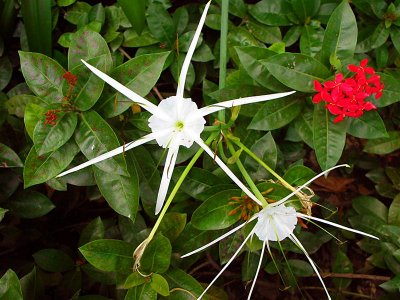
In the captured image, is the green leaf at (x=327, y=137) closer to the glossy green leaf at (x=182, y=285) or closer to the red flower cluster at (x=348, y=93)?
the red flower cluster at (x=348, y=93)

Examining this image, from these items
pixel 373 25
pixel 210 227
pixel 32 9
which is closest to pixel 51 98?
pixel 32 9

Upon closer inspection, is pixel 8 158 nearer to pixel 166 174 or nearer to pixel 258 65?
pixel 166 174

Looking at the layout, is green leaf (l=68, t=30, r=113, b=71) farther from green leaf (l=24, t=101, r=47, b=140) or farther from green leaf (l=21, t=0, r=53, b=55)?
green leaf (l=21, t=0, r=53, b=55)

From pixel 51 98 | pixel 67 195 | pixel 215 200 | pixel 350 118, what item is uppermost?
pixel 51 98

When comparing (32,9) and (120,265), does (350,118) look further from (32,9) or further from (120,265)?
(32,9)

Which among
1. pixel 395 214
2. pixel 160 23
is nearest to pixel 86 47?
pixel 160 23

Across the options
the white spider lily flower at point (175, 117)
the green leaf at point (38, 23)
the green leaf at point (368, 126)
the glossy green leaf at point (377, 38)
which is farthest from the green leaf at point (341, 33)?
the green leaf at point (38, 23)
